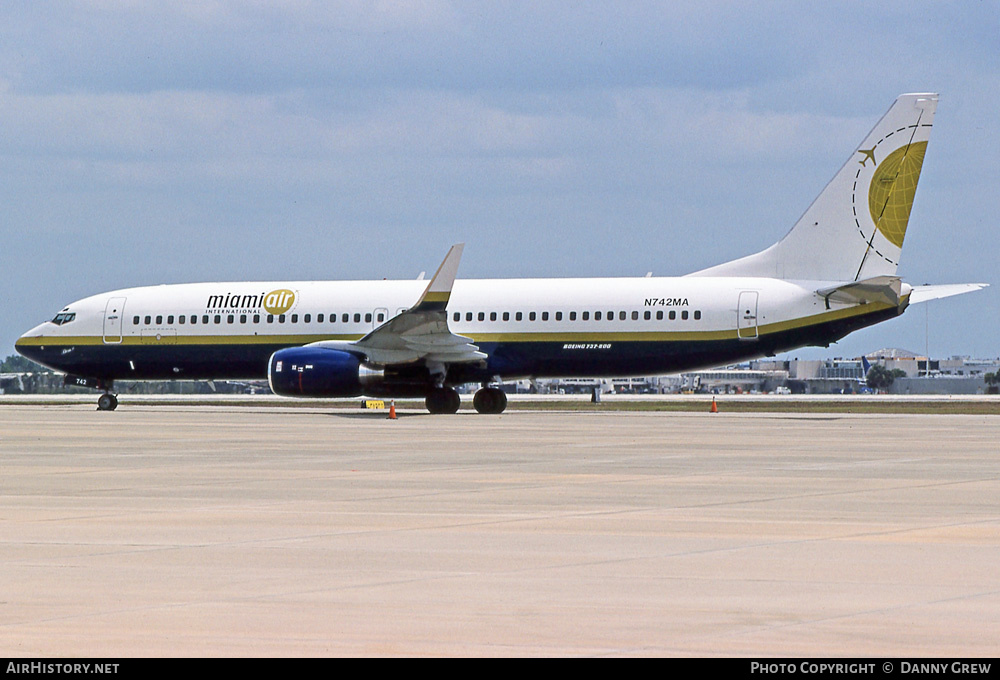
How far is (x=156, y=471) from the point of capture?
20016mm

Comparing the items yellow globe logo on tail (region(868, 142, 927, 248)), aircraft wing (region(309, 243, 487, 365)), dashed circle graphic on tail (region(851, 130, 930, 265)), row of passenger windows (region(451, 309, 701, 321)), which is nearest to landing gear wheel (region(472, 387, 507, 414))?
aircraft wing (region(309, 243, 487, 365))

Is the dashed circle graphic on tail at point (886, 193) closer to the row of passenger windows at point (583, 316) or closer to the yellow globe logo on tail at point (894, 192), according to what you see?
the yellow globe logo on tail at point (894, 192)

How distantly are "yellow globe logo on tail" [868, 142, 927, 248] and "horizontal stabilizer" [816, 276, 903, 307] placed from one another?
77.1 inches

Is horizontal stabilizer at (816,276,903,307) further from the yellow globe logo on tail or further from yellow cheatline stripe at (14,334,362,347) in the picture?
yellow cheatline stripe at (14,334,362,347)

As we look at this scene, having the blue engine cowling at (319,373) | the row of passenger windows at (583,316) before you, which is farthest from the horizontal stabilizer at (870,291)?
the blue engine cowling at (319,373)

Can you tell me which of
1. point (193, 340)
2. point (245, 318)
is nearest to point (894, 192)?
point (245, 318)

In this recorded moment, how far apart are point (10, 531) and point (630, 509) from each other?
229 inches

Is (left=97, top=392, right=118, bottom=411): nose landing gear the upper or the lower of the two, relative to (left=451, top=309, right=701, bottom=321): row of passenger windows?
lower

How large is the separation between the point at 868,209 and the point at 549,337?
9.43 meters

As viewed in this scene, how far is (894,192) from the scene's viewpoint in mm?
40469

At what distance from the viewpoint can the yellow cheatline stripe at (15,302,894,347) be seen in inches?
1566

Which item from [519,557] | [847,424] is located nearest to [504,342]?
[847,424]

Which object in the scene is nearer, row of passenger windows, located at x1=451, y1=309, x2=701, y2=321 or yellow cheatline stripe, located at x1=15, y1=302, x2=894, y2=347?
yellow cheatline stripe, located at x1=15, y1=302, x2=894, y2=347

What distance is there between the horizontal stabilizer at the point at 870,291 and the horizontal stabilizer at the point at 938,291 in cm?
219
